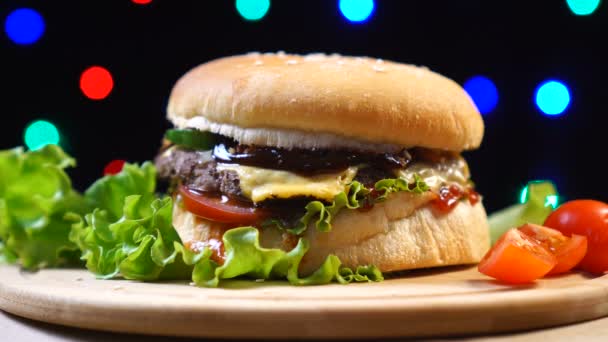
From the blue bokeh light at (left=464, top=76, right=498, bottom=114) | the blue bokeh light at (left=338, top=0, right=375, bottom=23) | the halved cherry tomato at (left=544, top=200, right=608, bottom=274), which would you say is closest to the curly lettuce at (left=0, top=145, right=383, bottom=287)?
the halved cherry tomato at (left=544, top=200, right=608, bottom=274)

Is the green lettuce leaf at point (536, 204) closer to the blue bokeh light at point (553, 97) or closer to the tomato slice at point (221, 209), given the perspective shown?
the blue bokeh light at point (553, 97)

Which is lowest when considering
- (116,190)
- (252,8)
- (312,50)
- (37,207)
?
(37,207)

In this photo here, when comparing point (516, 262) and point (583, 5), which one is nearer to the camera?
point (516, 262)

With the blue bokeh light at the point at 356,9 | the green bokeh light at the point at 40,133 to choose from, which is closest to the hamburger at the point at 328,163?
the blue bokeh light at the point at 356,9

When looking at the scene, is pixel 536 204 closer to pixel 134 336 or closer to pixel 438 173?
pixel 438 173

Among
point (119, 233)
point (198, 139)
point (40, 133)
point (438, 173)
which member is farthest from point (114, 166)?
point (438, 173)
